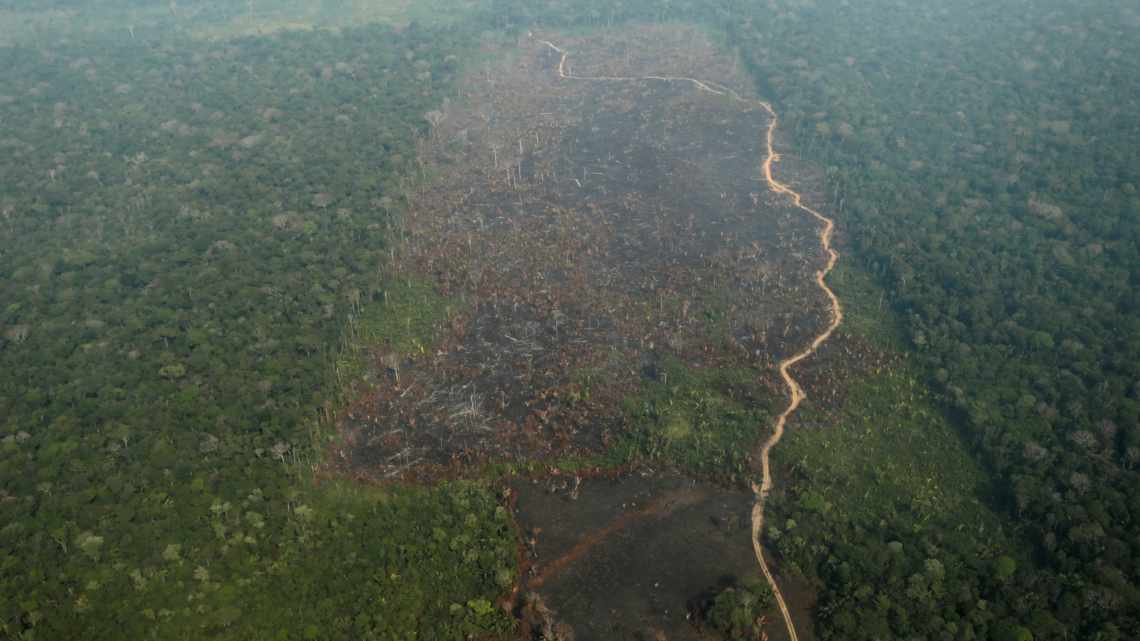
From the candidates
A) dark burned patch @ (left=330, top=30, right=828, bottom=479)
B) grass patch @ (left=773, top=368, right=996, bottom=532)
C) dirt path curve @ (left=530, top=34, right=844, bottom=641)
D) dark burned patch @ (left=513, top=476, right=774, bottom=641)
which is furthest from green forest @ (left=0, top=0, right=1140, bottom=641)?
dark burned patch @ (left=330, top=30, right=828, bottom=479)

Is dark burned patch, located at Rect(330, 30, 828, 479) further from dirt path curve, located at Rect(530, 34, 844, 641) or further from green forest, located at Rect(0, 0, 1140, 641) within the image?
green forest, located at Rect(0, 0, 1140, 641)

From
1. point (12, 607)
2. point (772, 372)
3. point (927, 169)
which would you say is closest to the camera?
point (12, 607)

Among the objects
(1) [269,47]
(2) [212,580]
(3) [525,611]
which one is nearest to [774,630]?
(3) [525,611]

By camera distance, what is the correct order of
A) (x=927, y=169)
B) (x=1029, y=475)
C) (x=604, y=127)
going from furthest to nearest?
(x=604, y=127)
(x=927, y=169)
(x=1029, y=475)

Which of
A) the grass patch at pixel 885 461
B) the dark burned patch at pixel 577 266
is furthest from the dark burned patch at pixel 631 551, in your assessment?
the grass patch at pixel 885 461

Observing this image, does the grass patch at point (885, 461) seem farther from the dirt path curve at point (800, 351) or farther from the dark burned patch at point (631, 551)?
the dark burned patch at point (631, 551)

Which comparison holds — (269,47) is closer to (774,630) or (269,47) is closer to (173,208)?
(173,208)

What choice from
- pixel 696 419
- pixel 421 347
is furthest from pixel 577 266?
pixel 696 419

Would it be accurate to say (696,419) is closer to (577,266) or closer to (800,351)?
(800,351)
